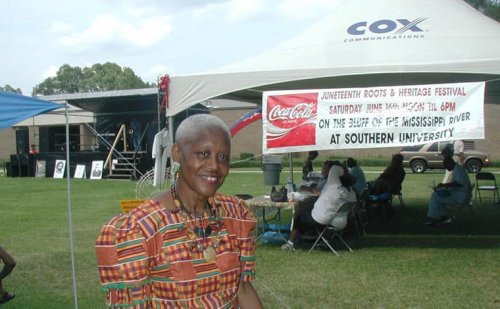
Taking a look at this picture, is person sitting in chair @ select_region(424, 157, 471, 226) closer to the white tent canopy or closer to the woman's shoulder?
the white tent canopy

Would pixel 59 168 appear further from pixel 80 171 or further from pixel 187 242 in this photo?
pixel 187 242

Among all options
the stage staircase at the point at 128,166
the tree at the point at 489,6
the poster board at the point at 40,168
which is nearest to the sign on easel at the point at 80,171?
the stage staircase at the point at 128,166

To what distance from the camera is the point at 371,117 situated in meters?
6.34

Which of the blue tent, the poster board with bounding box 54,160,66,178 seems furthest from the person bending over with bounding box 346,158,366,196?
the poster board with bounding box 54,160,66,178

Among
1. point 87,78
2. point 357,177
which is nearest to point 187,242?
point 357,177

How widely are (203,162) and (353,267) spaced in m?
4.94

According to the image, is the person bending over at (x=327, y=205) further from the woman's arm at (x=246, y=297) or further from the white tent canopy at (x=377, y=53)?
the woman's arm at (x=246, y=297)

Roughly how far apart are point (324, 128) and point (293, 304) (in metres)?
2.26

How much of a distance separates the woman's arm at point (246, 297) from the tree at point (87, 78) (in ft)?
304

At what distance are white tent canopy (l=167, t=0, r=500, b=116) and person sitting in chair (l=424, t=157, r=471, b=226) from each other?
5.37 ft

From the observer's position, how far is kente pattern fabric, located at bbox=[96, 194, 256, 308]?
5.27 feet

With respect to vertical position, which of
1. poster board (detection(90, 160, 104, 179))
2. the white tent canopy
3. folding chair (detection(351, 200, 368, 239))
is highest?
the white tent canopy

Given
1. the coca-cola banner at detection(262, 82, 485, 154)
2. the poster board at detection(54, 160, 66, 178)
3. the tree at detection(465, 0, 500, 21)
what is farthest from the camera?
the poster board at detection(54, 160, 66, 178)

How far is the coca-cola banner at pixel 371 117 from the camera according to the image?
6168 millimetres
